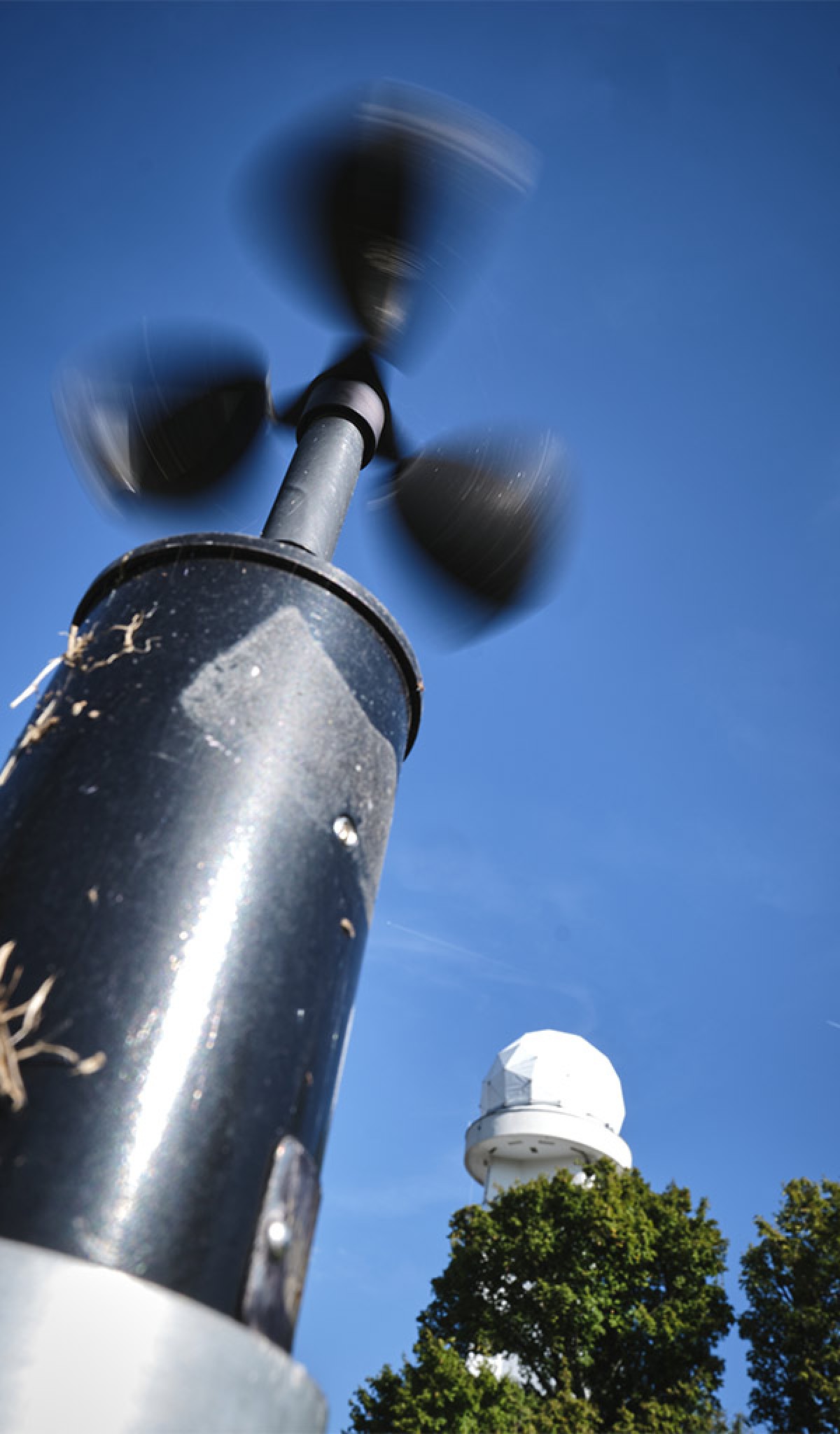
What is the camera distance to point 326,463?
319 centimetres

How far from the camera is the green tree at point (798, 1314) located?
16391 millimetres

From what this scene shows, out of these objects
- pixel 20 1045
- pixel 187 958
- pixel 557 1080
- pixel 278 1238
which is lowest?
pixel 278 1238

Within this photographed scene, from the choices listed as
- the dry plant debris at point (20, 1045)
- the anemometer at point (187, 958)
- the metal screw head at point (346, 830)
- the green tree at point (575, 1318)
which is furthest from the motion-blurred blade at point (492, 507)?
the green tree at point (575, 1318)

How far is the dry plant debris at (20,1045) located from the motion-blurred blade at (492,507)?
2857 millimetres

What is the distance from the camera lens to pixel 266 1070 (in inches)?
63.9

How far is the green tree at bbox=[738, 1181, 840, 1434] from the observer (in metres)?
16.4

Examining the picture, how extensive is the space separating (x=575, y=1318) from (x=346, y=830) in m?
20.0

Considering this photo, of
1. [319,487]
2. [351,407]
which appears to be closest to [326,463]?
[319,487]

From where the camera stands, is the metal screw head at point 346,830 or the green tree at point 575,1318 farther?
the green tree at point 575,1318

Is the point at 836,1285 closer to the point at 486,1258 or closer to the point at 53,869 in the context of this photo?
the point at 486,1258

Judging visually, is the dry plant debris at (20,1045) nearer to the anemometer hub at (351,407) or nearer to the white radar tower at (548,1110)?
the anemometer hub at (351,407)

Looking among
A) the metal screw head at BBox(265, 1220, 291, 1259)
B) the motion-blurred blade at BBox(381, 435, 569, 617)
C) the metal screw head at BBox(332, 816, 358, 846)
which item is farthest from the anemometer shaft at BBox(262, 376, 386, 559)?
the metal screw head at BBox(265, 1220, 291, 1259)

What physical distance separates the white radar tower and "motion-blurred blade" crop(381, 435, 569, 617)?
2605 centimetres

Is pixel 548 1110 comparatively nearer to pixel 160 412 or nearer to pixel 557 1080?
pixel 557 1080
